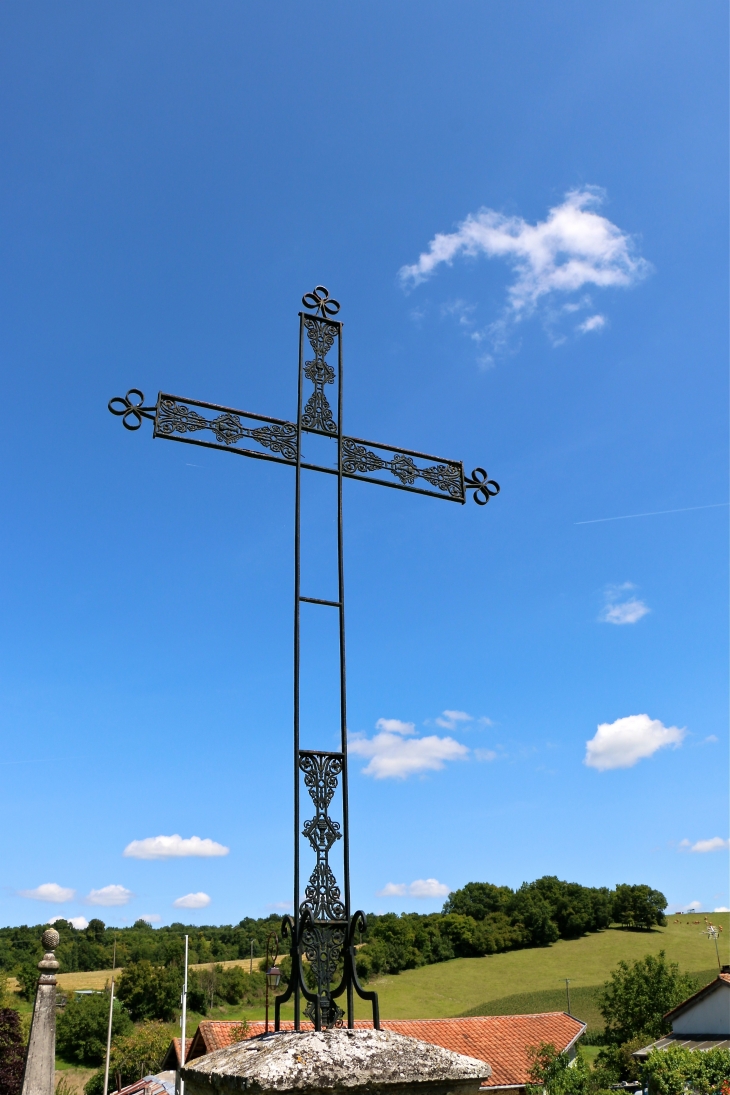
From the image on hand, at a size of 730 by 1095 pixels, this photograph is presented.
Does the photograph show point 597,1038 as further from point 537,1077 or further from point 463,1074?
point 463,1074

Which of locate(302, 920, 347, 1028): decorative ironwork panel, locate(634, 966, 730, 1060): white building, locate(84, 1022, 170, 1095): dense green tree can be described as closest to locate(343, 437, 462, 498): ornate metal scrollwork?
locate(302, 920, 347, 1028): decorative ironwork panel

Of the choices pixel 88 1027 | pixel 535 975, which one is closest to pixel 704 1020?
pixel 535 975

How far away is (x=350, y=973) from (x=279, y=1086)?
968 mm

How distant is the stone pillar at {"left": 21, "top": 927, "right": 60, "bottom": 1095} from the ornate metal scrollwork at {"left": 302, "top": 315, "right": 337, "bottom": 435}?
403cm

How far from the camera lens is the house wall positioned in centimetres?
3031

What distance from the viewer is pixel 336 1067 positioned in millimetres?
3086

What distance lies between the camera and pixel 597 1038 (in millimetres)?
45812

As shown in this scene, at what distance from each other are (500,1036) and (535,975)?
38.6 metres

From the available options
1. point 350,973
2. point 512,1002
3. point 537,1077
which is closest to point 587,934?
point 512,1002

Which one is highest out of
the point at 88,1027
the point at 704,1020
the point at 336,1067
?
the point at 336,1067

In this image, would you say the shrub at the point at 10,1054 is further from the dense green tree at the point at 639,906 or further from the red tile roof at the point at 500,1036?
the dense green tree at the point at 639,906

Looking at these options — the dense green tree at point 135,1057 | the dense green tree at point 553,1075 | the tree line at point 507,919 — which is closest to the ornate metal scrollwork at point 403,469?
the dense green tree at point 553,1075

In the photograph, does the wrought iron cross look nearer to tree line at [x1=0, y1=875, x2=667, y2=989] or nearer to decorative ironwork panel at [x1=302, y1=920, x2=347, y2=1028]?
decorative ironwork panel at [x1=302, y1=920, x2=347, y2=1028]

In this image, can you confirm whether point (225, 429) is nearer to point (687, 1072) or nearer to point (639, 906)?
point (687, 1072)
